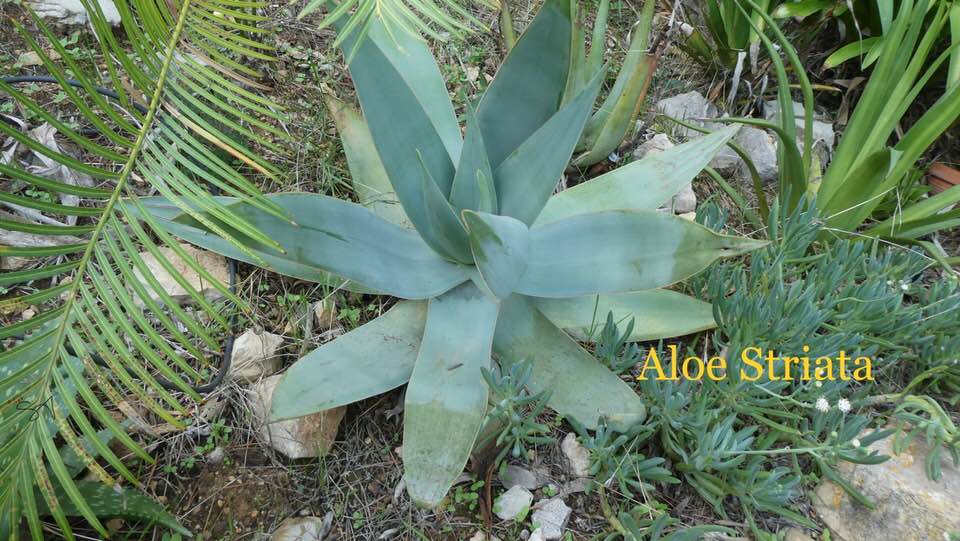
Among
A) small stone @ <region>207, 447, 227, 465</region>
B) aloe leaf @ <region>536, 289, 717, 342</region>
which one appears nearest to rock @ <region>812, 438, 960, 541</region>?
aloe leaf @ <region>536, 289, 717, 342</region>

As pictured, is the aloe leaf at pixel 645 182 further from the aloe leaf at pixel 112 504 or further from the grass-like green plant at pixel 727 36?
the aloe leaf at pixel 112 504

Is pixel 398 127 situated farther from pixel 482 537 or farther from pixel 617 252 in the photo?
pixel 482 537

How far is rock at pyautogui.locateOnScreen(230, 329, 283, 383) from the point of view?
4.55 ft

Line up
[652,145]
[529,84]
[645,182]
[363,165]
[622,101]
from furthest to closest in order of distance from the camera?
[652,145]
[622,101]
[363,165]
[645,182]
[529,84]

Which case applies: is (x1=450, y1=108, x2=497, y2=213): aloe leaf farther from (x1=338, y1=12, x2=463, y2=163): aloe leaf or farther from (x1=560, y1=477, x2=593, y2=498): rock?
(x1=560, y1=477, x2=593, y2=498): rock

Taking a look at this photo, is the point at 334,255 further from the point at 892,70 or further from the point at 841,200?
the point at 892,70

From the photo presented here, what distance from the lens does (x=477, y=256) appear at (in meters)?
1.13

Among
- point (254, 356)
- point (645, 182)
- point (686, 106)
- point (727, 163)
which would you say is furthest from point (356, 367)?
point (686, 106)

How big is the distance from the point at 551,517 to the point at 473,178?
0.69 m

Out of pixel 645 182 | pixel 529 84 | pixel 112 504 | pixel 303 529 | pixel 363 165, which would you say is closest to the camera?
pixel 112 504

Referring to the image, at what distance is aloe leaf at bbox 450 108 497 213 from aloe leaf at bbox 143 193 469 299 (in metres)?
0.16

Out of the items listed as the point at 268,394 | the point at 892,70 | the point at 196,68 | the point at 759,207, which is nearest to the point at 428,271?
the point at 268,394

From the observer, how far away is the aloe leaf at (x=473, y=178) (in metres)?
1.19

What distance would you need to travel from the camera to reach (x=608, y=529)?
1233mm
